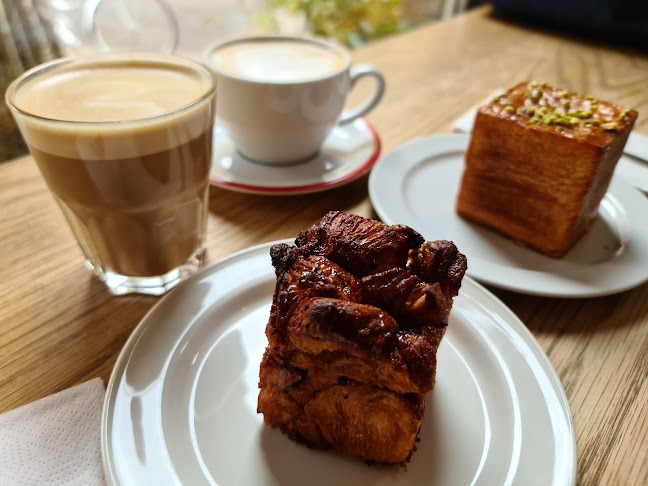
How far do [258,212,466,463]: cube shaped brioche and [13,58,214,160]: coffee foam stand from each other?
1.03ft

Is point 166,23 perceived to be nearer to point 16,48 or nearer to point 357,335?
point 16,48

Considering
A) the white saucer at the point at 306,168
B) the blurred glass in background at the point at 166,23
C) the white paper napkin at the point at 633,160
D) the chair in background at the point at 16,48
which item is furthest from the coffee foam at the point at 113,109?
the chair in background at the point at 16,48

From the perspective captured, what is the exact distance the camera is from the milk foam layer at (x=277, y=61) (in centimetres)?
130

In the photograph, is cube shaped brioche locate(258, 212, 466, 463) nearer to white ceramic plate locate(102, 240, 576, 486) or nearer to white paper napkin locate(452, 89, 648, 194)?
white ceramic plate locate(102, 240, 576, 486)

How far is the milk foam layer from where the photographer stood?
1.30 m

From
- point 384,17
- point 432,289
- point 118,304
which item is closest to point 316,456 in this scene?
point 432,289

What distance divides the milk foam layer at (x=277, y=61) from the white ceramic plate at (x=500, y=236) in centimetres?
31

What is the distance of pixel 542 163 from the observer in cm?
110

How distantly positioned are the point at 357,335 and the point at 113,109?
2.07ft

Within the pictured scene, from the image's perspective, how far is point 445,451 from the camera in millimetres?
711

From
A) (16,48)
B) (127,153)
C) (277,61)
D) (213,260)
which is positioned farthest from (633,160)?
(16,48)

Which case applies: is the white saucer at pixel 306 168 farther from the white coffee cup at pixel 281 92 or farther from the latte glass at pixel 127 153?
the latte glass at pixel 127 153

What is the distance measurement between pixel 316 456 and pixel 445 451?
0.19 meters

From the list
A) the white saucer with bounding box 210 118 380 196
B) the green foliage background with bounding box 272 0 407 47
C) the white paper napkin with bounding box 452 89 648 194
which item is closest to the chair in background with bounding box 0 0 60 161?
the white saucer with bounding box 210 118 380 196
